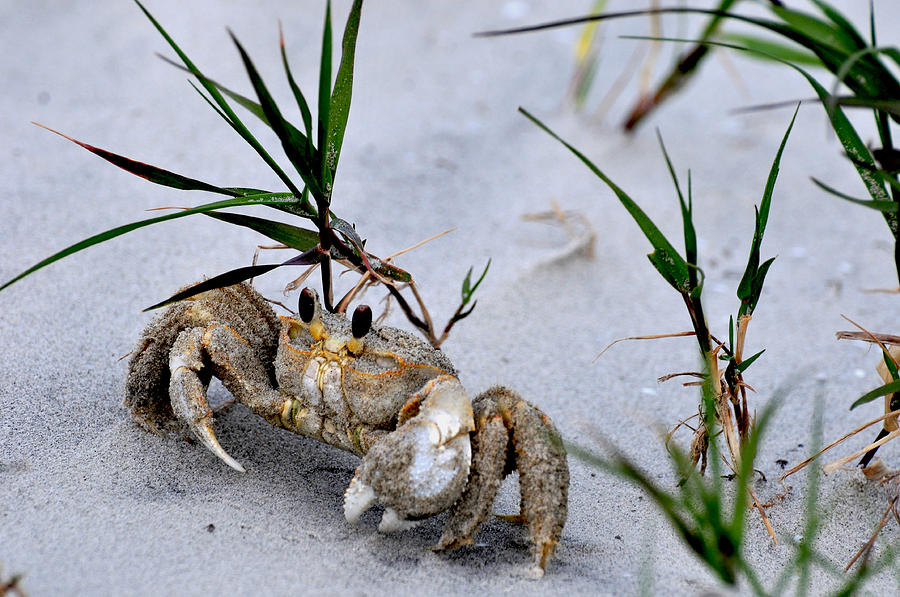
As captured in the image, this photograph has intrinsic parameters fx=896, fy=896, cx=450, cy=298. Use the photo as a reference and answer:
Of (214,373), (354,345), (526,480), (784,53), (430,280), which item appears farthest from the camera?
(430,280)

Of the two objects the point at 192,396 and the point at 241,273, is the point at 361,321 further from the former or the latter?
the point at 192,396

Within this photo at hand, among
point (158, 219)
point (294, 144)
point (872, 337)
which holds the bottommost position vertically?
point (872, 337)

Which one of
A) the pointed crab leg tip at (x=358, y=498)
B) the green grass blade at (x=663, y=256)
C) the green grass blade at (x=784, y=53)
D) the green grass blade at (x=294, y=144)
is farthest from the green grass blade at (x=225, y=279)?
the green grass blade at (x=784, y=53)

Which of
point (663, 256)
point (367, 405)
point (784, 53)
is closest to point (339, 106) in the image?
point (367, 405)

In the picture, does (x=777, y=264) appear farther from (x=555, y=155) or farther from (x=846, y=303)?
(x=555, y=155)

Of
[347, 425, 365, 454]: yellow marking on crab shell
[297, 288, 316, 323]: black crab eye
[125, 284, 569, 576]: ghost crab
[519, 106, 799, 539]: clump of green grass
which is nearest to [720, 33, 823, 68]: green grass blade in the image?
[519, 106, 799, 539]: clump of green grass

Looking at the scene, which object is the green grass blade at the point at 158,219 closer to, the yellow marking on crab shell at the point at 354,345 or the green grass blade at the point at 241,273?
the green grass blade at the point at 241,273

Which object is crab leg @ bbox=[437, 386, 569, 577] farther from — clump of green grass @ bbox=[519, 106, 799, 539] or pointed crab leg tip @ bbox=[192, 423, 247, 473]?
pointed crab leg tip @ bbox=[192, 423, 247, 473]
